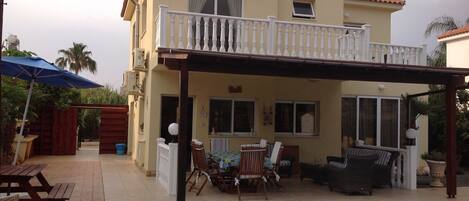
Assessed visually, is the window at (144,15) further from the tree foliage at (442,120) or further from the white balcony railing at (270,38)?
the tree foliage at (442,120)

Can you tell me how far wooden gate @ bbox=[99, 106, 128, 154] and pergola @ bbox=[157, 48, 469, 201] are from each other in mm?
11470

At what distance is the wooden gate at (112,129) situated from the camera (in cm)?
2064

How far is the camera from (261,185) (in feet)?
36.7

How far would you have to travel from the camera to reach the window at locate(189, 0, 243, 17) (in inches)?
509

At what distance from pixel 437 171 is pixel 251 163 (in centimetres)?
521

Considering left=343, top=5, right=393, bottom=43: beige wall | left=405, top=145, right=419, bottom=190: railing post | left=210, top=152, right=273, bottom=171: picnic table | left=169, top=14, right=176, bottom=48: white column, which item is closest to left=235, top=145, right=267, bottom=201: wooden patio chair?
left=210, top=152, right=273, bottom=171: picnic table

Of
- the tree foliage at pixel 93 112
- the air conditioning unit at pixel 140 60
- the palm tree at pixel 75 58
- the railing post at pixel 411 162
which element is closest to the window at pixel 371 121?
the railing post at pixel 411 162

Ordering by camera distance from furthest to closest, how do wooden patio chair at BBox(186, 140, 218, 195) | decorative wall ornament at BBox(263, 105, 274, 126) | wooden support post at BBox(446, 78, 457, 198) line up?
decorative wall ornament at BBox(263, 105, 274, 126), wooden support post at BBox(446, 78, 457, 198), wooden patio chair at BBox(186, 140, 218, 195)

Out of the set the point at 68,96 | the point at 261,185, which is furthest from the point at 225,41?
the point at 68,96

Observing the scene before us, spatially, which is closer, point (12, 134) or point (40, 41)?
point (12, 134)

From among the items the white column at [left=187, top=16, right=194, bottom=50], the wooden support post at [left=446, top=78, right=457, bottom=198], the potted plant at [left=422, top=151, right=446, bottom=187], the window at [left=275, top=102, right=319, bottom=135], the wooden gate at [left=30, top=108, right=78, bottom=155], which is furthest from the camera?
the wooden gate at [left=30, top=108, right=78, bottom=155]

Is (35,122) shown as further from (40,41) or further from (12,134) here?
(40,41)

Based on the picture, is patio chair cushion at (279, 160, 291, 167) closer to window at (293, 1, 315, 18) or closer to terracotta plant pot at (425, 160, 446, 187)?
terracotta plant pot at (425, 160, 446, 187)

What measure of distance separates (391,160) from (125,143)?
484 inches
